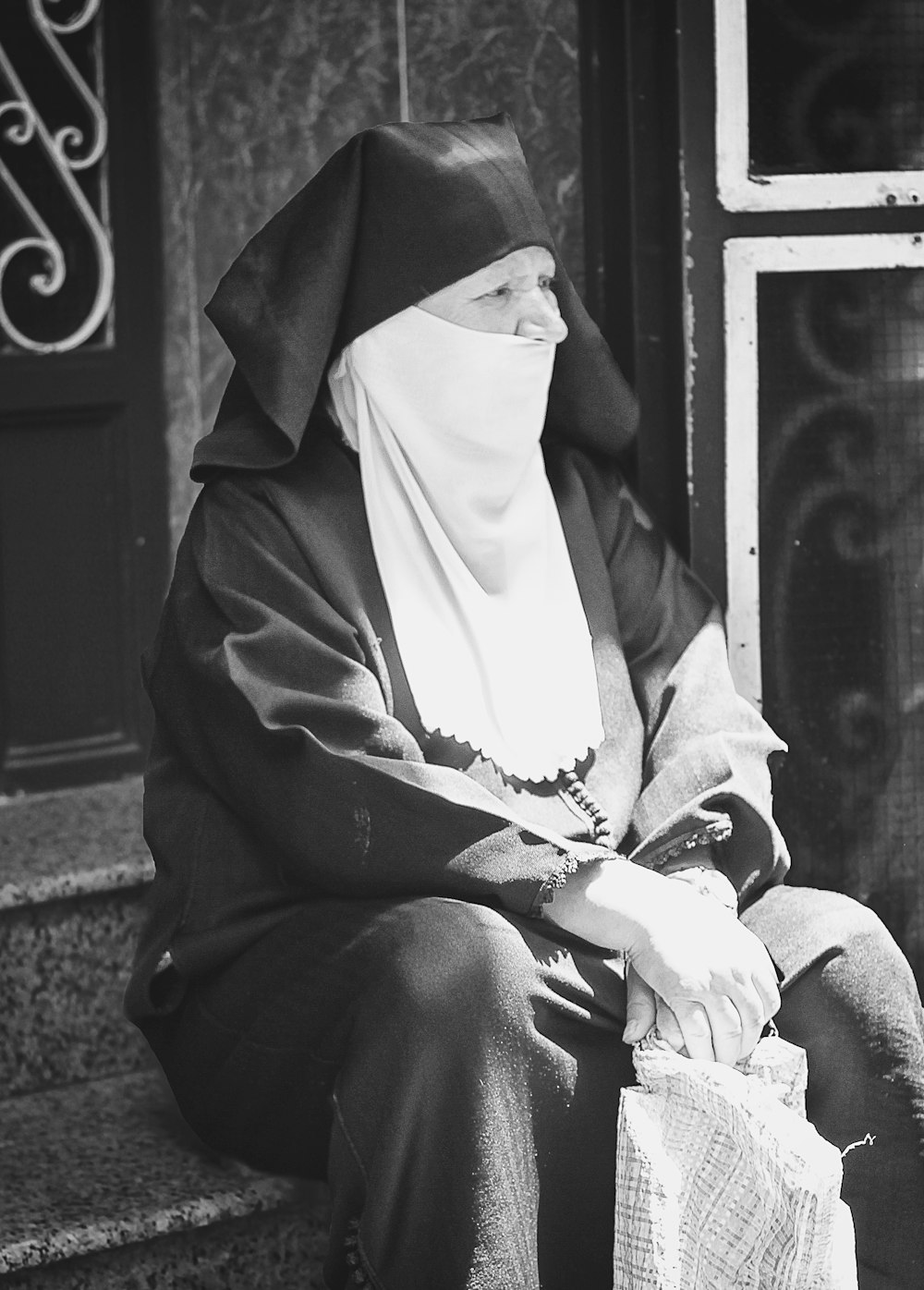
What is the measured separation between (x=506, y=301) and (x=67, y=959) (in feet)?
4.39

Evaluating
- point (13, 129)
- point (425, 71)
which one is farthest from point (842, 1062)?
point (13, 129)

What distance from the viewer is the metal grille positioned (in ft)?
9.62

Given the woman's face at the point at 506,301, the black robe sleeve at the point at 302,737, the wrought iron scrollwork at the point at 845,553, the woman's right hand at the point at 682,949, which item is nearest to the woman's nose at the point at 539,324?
the woman's face at the point at 506,301

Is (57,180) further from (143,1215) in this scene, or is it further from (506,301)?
(143,1215)

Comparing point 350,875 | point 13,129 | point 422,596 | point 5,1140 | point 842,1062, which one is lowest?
point 5,1140

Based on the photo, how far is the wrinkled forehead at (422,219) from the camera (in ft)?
8.29

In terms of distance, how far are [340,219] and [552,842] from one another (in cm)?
90

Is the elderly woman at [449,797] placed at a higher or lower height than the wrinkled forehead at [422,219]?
lower

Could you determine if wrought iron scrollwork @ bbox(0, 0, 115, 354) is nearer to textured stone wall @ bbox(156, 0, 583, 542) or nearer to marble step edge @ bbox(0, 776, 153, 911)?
textured stone wall @ bbox(156, 0, 583, 542)

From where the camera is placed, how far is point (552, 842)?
2.34 metres

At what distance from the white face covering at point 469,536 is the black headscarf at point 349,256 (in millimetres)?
75

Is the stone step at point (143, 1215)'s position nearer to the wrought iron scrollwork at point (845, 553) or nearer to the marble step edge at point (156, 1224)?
the marble step edge at point (156, 1224)

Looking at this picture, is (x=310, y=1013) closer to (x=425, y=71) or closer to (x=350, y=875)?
(x=350, y=875)

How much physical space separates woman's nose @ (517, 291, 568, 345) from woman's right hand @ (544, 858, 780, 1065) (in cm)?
74
